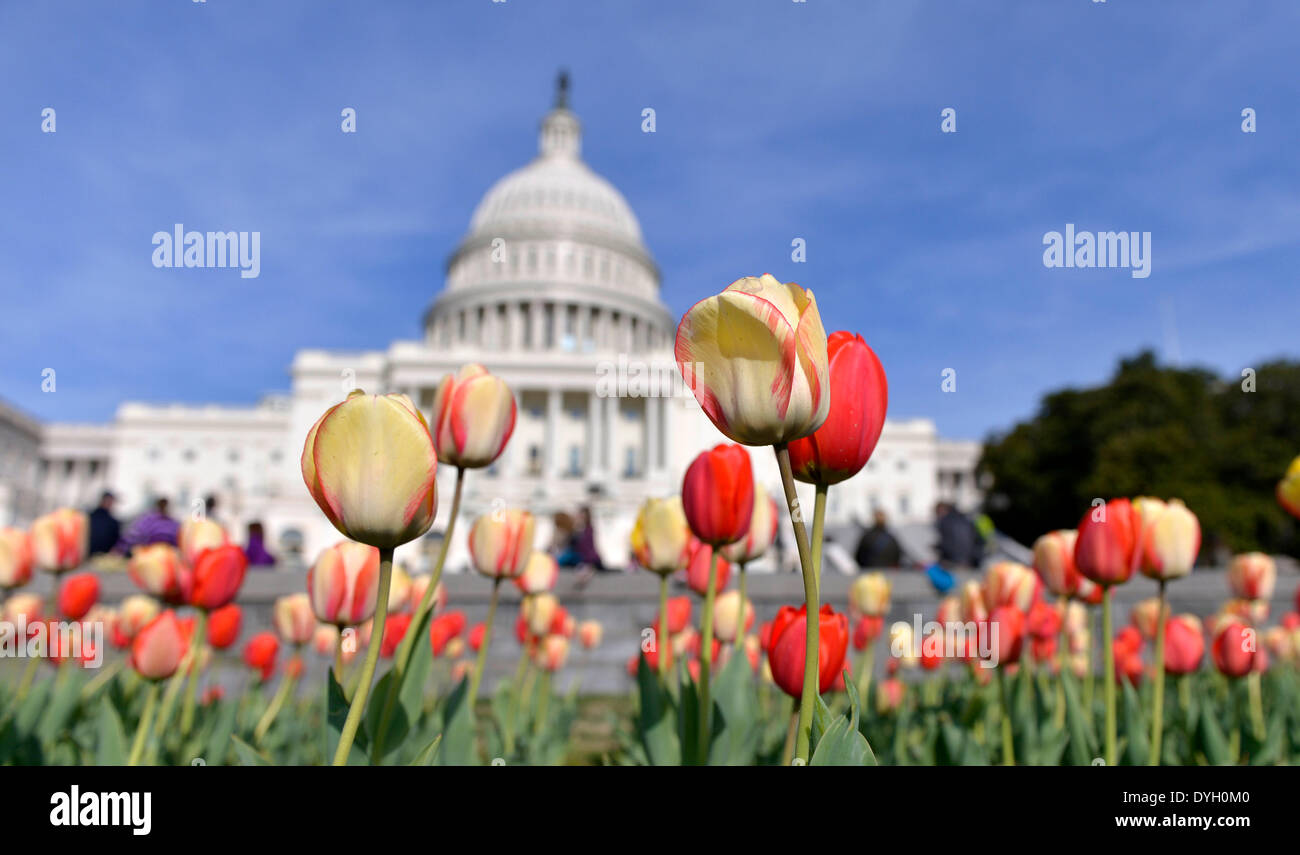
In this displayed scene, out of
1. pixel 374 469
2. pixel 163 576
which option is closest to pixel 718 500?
pixel 374 469

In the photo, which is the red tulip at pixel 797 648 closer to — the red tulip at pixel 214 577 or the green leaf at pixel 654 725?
the green leaf at pixel 654 725

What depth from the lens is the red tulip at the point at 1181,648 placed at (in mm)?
2316

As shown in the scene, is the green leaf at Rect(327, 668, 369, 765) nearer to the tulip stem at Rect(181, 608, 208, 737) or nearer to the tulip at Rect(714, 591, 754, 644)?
the tulip stem at Rect(181, 608, 208, 737)

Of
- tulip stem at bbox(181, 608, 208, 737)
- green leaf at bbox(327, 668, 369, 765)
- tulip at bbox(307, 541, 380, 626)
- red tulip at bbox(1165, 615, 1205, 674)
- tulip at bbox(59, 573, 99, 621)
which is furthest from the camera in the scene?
tulip at bbox(59, 573, 99, 621)

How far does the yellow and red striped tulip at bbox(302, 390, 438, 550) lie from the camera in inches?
37.6

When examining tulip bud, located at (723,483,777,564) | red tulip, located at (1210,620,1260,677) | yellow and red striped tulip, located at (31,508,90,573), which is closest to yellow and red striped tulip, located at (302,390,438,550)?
tulip bud, located at (723,483,777,564)

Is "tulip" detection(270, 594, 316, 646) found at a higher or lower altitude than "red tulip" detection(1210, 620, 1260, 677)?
higher

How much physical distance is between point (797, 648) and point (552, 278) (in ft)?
189

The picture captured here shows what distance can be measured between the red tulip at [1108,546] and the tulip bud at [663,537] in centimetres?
83

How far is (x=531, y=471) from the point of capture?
5178 cm

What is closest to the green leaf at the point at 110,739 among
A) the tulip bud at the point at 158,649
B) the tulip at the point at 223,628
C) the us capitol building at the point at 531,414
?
the tulip bud at the point at 158,649

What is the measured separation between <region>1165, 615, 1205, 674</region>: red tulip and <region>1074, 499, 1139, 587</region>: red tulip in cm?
79

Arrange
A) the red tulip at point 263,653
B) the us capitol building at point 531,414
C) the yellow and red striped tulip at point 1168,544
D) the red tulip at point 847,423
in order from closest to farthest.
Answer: the red tulip at point 847,423 → the yellow and red striped tulip at point 1168,544 → the red tulip at point 263,653 → the us capitol building at point 531,414

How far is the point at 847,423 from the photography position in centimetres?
100
